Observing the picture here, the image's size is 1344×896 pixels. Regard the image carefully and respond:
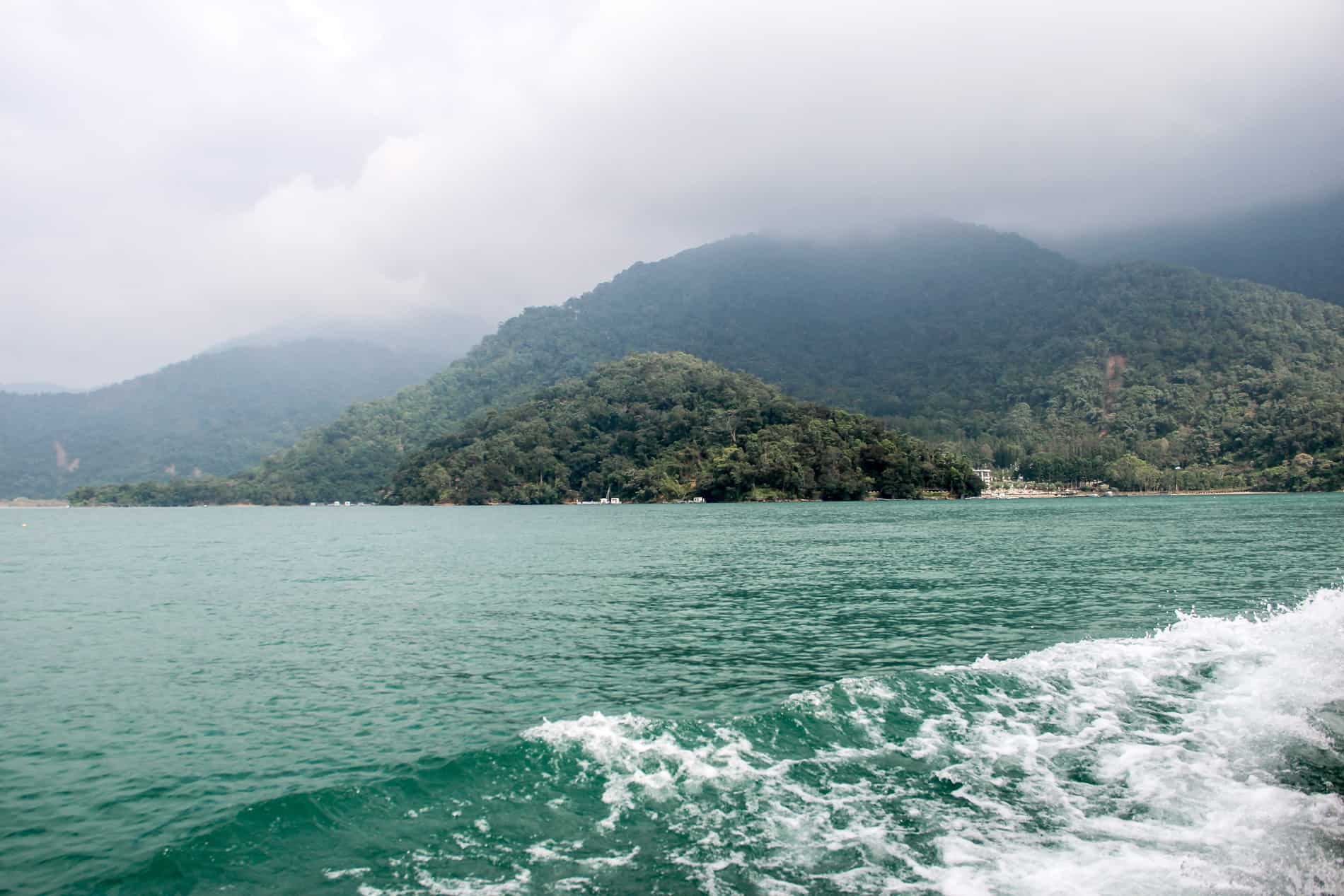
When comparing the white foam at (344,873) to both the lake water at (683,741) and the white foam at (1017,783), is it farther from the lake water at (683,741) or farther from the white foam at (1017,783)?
the white foam at (1017,783)

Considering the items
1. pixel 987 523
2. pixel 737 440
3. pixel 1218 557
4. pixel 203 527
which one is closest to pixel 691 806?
pixel 1218 557

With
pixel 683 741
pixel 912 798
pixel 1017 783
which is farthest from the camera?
pixel 683 741

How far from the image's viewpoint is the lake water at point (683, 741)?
32.9 ft

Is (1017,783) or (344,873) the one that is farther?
(1017,783)

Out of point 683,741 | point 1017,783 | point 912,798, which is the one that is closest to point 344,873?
point 683,741

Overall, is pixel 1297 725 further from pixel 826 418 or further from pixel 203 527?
pixel 826 418

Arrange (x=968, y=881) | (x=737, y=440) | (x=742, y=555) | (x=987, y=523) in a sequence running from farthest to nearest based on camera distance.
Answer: (x=737, y=440)
(x=987, y=523)
(x=742, y=555)
(x=968, y=881)

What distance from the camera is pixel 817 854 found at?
10125mm

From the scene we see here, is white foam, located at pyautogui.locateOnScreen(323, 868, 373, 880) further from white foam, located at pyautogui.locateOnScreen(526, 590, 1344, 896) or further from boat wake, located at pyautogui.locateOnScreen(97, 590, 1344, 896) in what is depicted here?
white foam, located at pyautogui.locateOnScreen(526, 590, 1344, 896)

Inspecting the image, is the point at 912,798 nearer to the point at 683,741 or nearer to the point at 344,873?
the point at 683,741

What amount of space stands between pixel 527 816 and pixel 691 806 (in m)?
2.37

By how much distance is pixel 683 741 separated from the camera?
47.1 ft

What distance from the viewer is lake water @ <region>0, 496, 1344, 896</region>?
1002 cm

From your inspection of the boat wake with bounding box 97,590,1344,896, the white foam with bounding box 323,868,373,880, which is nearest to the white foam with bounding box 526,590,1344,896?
the boat wake with bounding box 97,590,1344,896
